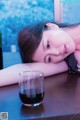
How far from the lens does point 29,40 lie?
4.01ft

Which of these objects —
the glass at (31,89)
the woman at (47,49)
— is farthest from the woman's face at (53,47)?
the glass at (31,89)

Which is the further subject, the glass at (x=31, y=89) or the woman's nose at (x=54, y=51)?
the woman's nose at (x=54, y=51)

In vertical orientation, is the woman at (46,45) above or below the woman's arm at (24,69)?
above

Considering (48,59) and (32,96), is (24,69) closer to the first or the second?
(48,59)

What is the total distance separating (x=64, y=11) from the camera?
2.50 m

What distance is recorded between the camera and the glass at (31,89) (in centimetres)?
75

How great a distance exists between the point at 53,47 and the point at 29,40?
5.0 inches

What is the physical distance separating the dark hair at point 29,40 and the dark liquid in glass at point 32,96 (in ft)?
1.58

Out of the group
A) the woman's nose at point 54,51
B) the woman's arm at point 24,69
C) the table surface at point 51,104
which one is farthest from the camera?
the woman's nose at point 54,51

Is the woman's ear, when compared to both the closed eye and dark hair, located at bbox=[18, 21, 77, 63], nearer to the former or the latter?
dark hair, located at bbox=[18, 21, 77, 63]

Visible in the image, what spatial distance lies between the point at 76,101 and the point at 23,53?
554 millimetres

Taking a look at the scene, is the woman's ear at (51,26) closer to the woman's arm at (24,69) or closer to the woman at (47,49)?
the woman at (47,49)

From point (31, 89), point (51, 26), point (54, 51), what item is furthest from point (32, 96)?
point (51, 26)

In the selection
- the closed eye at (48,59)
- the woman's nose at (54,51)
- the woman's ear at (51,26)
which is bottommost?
the closed eye at (48,59)
